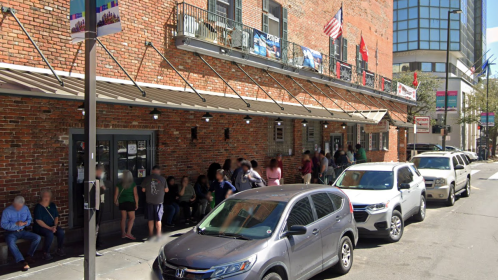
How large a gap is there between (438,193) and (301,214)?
9.22 m

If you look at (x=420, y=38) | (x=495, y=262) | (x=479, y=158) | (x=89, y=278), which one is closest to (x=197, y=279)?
(x=89, y=278)

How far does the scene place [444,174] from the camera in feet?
44.4

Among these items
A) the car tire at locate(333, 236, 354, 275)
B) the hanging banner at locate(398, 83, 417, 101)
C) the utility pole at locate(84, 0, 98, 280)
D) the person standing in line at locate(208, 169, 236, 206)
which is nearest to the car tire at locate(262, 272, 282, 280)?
the car tire at locate(333, 236, 354, 275)

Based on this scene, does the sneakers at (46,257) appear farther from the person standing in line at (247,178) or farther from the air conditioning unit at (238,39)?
the air conditioning unit at (238,39)

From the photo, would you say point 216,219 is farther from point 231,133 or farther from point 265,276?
point 231,133

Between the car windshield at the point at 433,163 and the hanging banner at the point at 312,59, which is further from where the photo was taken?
the hanging banner at the point at 312,59

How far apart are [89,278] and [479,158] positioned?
1885 inches

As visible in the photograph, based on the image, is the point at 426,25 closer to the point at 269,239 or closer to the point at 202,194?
the point at 202,194

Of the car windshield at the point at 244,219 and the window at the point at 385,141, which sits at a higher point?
the window at the point at 385,141

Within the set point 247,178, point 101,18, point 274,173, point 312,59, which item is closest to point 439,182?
point 274,173

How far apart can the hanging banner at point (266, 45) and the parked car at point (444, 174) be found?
6.84 metres

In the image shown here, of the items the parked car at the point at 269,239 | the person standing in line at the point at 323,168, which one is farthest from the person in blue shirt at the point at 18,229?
the person standing in line at the point at 323,168

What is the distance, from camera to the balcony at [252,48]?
1191cm

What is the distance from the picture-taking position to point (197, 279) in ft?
15.5
